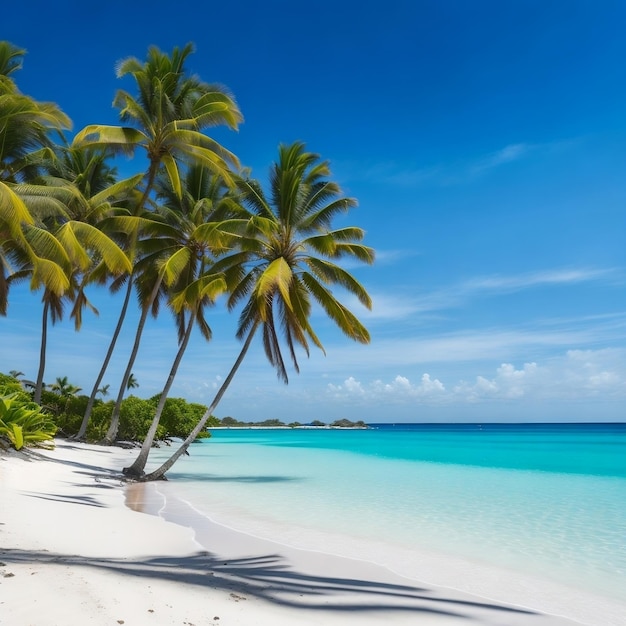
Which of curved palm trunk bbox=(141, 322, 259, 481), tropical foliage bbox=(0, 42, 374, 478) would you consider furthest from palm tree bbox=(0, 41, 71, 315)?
curved palm trunk bbox=(141, 322, 259, 481)

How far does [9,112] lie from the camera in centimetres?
1245

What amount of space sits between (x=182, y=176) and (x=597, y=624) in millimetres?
16838

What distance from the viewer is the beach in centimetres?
371

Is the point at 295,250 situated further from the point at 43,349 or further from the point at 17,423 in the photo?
the point at 43,349

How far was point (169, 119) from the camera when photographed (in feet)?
54.0

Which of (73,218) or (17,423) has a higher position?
(73,218)

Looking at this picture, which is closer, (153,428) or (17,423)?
(17,423)

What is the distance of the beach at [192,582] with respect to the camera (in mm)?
3707

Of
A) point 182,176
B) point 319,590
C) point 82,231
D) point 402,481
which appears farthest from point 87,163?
point 319,590

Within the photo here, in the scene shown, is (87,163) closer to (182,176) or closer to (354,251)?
(182,176)

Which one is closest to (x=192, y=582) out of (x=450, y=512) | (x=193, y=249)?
(x=450, y=512)

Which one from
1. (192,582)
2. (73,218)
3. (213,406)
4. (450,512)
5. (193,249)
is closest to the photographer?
(192,582)

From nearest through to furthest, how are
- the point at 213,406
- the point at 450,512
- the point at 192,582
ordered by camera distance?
the point at 192,582 → the point at 450,512 → the point at 213,406

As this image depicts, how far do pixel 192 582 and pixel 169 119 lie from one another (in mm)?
14910
